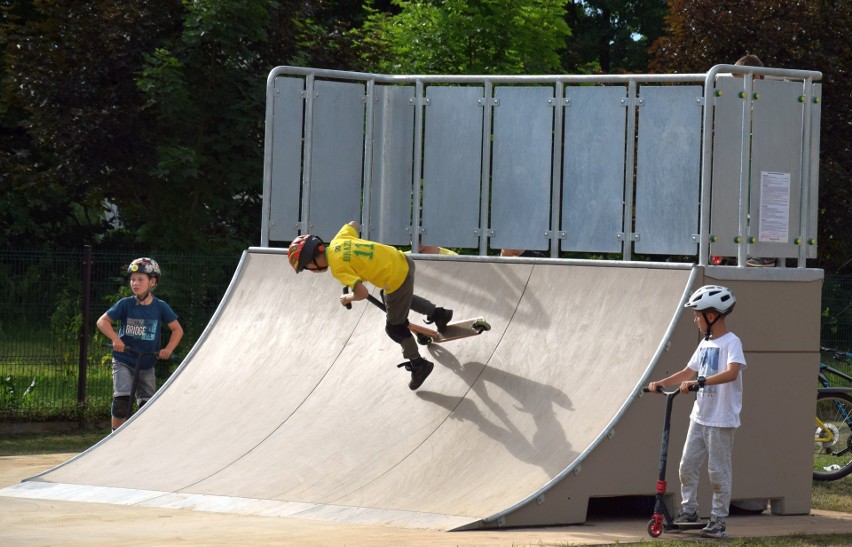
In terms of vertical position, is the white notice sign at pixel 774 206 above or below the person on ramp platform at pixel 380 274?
above

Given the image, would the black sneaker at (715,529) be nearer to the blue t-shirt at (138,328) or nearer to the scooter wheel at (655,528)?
the scooter wheel at (655,528)

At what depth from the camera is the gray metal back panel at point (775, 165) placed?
10172 mm

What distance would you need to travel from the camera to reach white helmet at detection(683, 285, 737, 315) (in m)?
8.63

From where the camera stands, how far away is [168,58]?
19.4 m

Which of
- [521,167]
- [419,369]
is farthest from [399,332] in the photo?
[521,167]

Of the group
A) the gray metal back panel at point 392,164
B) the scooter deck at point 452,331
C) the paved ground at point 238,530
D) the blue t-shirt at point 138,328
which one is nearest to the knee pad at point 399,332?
the scooter deck at point 452,331

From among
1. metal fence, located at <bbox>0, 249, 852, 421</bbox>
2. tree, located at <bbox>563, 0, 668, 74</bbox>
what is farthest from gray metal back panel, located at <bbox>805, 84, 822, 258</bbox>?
tree, located at <bbox>563, 0, 668, 74</bbox>

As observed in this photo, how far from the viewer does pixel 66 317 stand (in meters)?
15.3

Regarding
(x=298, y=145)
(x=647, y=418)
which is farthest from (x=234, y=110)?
(x=647, y=418)

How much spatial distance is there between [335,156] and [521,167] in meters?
1.91

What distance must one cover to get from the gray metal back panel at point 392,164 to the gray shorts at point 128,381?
7.81ft

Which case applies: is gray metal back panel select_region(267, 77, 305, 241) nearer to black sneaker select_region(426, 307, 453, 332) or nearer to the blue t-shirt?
the blue t-shirt

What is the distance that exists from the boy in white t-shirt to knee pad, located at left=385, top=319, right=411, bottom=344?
2286 millimetres

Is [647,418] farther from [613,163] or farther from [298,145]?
[298,145]
